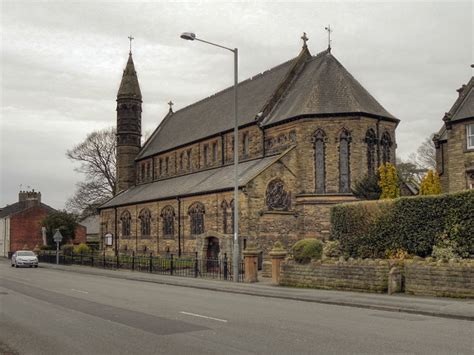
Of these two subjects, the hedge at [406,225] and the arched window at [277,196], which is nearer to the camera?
the hedge at [406,225]

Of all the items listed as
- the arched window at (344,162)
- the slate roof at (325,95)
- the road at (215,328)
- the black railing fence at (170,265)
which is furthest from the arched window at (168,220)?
the road at (215,328)

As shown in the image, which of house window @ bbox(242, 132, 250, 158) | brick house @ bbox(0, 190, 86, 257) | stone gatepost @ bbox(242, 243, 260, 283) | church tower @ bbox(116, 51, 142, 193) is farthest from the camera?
brick house @ bbox(0, 190, 86, 257)

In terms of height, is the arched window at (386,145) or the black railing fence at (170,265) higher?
the arched window at (386,145)

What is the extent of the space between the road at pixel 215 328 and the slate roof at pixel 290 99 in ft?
69.0

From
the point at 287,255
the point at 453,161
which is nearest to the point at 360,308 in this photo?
the point at 287,255

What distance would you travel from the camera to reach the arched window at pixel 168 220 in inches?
1642

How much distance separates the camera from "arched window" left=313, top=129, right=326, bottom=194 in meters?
34.4

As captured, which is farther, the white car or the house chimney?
the house chimney

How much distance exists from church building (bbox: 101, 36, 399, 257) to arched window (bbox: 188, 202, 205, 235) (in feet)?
0.23

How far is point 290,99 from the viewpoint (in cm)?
3853

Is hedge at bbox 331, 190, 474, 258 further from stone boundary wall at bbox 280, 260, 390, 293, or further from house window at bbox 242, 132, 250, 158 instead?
house window at bbox 242, 132, 250, 158

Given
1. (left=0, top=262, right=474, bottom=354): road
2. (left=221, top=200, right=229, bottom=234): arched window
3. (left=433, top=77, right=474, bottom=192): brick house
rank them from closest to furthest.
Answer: (left=0, top=262, right=474, bottom=354): road
(left=433, top=77, right=474, bottom=192): brick house
(left=221, top=200, right=229, bottom=234): arched window

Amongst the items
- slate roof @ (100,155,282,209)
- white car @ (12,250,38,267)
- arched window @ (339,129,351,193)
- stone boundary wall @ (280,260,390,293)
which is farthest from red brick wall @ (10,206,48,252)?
stone boundary wall @ (280,260,390,293)

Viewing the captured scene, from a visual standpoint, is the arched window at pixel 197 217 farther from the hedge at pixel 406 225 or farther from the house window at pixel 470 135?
the house window at pixel 470 135
